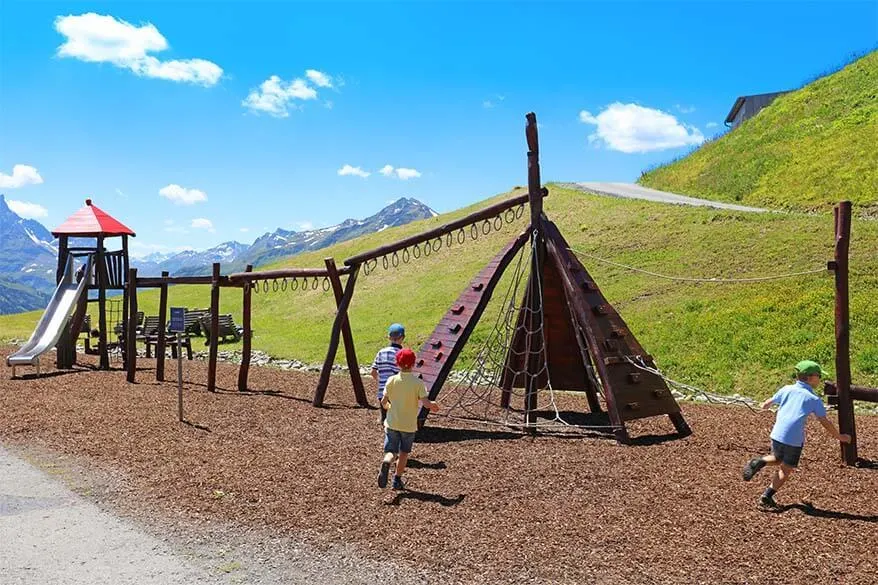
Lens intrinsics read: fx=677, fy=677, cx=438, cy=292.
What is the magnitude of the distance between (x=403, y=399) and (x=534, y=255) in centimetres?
421

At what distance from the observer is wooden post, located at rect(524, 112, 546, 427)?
10.5 m

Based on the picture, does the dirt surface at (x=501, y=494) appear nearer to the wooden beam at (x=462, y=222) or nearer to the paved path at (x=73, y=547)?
the paved path at (x=73, y=547)

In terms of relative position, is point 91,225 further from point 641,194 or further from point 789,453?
point 641,194

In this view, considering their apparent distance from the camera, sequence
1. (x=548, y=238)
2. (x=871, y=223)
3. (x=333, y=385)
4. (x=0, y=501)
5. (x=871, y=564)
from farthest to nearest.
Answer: (x=871, y=223) < (x=333, y=385) < (x=548, y=238) < (x=0, y=501) < (x=871, y=564)

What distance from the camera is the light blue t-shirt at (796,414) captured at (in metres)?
6.68

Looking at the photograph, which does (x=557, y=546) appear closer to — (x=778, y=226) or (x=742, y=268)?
(x=742, y=268)

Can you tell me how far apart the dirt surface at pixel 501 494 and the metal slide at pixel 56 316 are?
5.83 m

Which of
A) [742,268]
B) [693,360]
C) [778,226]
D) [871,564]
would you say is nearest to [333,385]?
[693,360]

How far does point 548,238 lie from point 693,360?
731cm

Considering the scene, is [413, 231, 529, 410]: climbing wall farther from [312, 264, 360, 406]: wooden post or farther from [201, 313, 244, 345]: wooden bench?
[201, 313, 244, 345]: wooden bench

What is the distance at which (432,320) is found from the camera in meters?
24.5

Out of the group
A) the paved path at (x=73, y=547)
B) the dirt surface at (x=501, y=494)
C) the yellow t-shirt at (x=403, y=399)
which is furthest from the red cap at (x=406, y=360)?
the paved path at (x=73, y=547)

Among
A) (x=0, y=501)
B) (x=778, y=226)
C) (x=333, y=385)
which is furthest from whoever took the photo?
(x=778, y=226)

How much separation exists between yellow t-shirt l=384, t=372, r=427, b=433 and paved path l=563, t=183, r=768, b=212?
1104 inches
